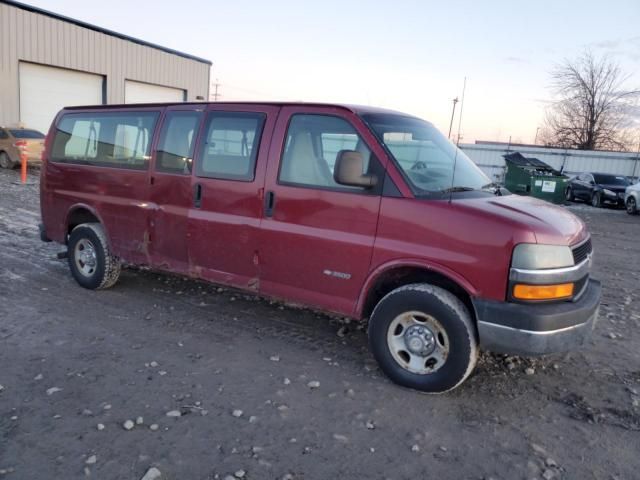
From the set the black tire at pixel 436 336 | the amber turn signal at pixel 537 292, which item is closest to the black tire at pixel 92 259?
the black tire at pixel 436 336

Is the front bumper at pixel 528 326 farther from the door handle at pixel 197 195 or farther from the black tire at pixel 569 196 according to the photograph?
the black tire at pixel 569 196

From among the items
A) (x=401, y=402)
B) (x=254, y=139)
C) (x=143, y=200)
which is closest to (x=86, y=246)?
(x=143, y=200)

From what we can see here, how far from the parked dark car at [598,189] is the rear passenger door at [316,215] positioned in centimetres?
1931

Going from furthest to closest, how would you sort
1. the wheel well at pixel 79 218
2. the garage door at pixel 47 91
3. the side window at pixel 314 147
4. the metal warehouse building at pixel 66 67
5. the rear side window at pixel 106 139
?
1. the garage door at pixel 47 91
2. the metal warehouse building at pixel 66 67
3. the wheel well at pixel 79 218
4. the rear side window at pixel 106 139
5. the side window at pixel 314 147

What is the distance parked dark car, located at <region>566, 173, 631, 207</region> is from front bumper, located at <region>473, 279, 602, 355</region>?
19062 mm

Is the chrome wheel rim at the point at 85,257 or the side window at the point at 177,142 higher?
the side window at the point at 177,142

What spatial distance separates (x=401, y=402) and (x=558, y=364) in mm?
1628

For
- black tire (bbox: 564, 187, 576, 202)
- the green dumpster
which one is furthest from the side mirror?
black tire (bbox: 564, 187, 576, 202)

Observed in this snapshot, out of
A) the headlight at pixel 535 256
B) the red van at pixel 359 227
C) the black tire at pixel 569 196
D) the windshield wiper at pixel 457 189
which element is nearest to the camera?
the headlight at pixel 535 256

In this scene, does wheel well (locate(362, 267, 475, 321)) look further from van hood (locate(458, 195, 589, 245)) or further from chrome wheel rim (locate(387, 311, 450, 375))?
van hood (locate(458, 195, 589, 245))

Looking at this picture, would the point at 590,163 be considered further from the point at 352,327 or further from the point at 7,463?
the point at 7,463

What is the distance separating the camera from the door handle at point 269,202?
14.5 feet

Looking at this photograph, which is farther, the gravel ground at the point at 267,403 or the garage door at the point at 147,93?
the garage door at the point at 147,93

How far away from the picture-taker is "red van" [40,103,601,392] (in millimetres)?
3531
